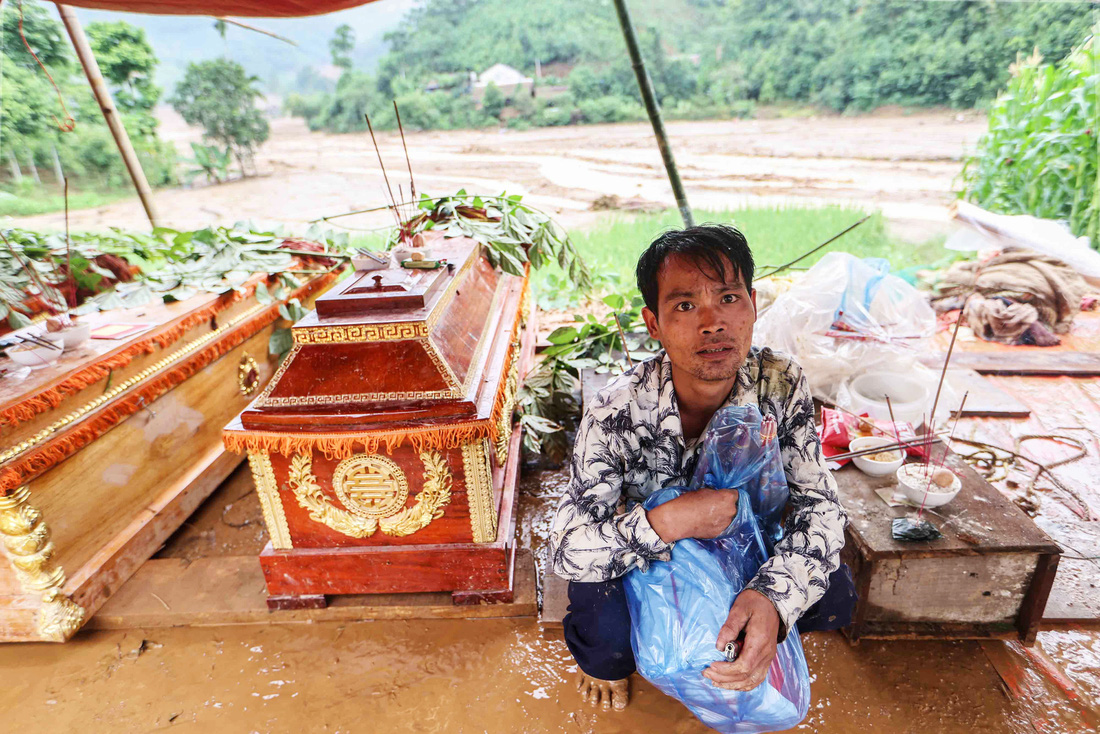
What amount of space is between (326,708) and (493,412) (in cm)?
101

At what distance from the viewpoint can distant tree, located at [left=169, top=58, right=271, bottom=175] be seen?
9758 millimetres

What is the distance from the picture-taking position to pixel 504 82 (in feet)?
37.4

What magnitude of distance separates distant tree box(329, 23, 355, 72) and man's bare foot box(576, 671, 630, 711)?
12378mm

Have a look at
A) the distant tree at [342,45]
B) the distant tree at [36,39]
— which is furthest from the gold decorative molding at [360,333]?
the distant tree at [342,45]

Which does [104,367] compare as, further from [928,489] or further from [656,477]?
[928,489]

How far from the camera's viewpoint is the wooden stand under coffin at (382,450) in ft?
5.45

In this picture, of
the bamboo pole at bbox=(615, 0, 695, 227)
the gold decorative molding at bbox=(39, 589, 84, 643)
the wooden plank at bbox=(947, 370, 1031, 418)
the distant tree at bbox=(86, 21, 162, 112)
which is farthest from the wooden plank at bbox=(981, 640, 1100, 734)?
the distant tree at bbox=(86, 21, 162, 112)

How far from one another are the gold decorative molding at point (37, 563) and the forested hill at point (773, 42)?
11278 mm

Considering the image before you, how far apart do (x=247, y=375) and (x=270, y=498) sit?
57.3 inches

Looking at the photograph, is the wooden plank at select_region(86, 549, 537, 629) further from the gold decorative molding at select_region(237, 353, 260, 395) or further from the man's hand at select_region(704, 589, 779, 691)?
the gold decorative molding at select_region(237, 353, 260, 395)

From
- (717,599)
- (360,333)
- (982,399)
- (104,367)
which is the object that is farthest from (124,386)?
(982,399)

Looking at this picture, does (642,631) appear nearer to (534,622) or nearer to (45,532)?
(534,622)

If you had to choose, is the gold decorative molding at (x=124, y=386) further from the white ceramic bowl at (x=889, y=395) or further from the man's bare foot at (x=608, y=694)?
the white ceramic bowl at (x=889, y=395)

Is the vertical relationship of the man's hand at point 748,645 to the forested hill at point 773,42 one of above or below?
below
